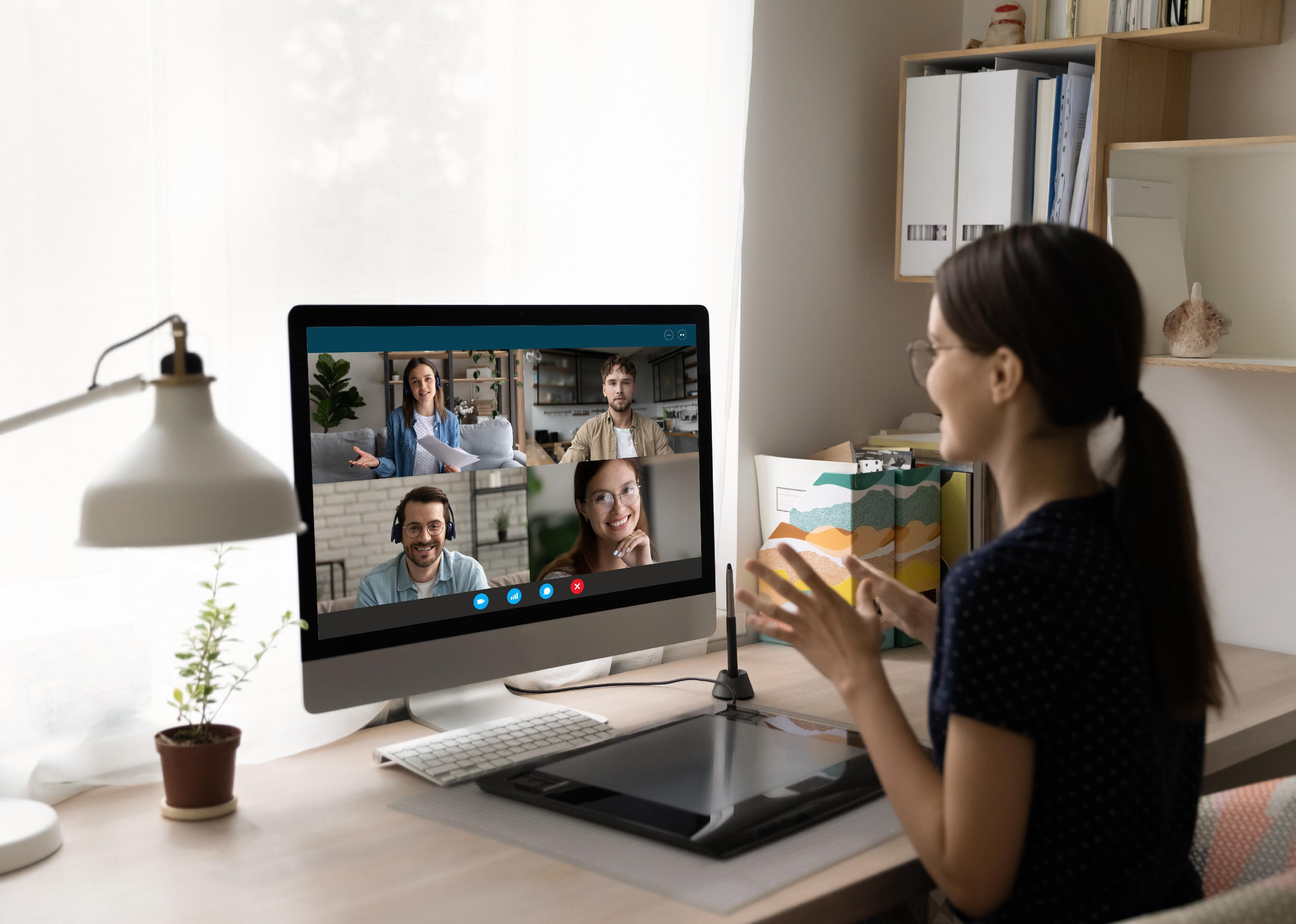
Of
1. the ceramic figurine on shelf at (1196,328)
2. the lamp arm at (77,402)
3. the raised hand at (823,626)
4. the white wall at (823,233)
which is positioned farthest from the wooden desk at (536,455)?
the ceramic figurine on shelf at (1196,328)

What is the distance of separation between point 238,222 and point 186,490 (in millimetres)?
615

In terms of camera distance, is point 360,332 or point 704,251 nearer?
point 360,332

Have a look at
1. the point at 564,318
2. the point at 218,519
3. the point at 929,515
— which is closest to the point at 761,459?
the point at 929,515

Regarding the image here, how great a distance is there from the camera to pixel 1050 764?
3.53ft

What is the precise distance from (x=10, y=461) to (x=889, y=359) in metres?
1.73

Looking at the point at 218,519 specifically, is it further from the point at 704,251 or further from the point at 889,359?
the point at 889,359

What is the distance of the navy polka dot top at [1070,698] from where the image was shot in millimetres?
1046

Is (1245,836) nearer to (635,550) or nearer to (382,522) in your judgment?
(635,550)

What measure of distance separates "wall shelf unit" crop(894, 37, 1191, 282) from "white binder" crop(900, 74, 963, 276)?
0.05 ft

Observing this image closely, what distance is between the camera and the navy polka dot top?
1.05 m

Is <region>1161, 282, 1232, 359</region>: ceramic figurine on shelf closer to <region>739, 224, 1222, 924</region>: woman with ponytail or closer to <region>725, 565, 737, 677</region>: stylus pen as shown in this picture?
<region>725, 565, 737, 677</region>: stylus pen

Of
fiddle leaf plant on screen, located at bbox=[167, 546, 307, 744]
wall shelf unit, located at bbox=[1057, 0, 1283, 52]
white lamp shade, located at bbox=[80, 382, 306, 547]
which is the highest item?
wall shelf unit, located at bbox=[1057, 0, 1283, 52]

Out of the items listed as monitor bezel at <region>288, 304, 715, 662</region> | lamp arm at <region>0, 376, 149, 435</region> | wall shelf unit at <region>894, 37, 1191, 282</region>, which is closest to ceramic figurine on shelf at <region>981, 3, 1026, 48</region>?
wall shelf unit at <region>894, 37, 1191, 282</region>

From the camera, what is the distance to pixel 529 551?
1.62m
